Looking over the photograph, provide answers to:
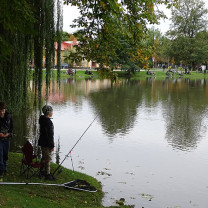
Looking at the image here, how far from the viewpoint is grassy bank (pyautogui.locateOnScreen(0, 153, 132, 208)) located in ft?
21.4

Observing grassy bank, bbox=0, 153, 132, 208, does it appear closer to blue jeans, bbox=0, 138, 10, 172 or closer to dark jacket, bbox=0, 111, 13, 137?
blue jeans, bbox=0, 138, 10, 172

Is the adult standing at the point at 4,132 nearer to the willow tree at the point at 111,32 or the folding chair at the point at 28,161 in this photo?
the folding chair at the point at 28,161

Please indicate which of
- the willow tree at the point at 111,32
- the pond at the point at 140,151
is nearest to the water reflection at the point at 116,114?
the pond at the point at 140,151

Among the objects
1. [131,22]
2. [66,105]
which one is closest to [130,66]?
[66,105]

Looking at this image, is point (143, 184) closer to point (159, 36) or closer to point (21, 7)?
point (21, 7)

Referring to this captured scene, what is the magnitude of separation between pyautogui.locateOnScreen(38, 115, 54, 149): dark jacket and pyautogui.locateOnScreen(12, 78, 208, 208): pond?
6.84 ft

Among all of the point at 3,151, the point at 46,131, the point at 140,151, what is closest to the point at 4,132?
the point at 3,151

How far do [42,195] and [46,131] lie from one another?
1.43 meters

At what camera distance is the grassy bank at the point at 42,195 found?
21.4ft

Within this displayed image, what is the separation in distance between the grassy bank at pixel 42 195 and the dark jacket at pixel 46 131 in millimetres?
969

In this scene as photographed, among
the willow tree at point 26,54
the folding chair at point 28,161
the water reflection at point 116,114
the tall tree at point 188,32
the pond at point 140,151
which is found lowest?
the pond at point 140,151

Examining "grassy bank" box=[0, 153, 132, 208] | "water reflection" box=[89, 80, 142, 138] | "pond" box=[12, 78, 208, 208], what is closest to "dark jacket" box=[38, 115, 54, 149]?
"grassy bank" box=[0, 153, 132, 208]

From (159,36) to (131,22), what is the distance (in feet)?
396

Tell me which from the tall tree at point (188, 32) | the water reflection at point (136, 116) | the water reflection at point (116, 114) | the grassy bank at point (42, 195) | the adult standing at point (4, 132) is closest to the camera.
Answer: the grassy bank at point (42, 195)
